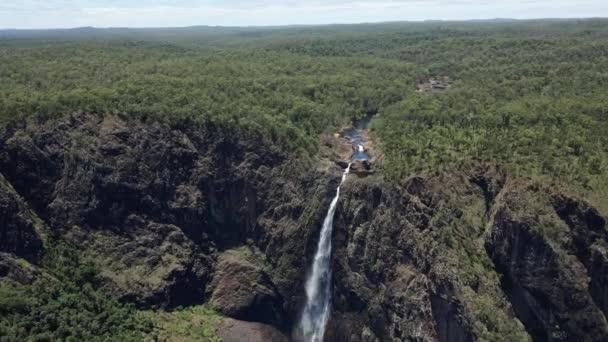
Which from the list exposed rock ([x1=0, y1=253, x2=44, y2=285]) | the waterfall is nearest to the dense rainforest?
exposed rock ([x1=0, y1=253, x2=44, y2=285])

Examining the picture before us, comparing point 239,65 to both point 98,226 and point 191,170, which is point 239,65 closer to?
point 191,170

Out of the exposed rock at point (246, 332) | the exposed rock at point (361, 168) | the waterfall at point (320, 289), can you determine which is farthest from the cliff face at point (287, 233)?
the exposed rock at point (361, 168)

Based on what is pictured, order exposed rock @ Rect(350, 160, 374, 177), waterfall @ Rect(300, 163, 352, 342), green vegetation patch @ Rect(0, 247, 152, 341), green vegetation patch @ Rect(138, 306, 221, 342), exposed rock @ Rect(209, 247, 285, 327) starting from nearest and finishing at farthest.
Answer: green vegetation patch @ Rect(0, 247, 152, 341) → green vegetation patch @ Rect(138, 306, 221, 342) → waterfall @ Rect(300, 163, 352, 342) → exposed rock @ Rect(209, 247, 285, 327) → exposed rock @ Rect(350, 160, 374, 177)

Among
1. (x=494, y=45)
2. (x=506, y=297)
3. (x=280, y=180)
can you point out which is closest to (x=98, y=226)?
(x=280, y=180)

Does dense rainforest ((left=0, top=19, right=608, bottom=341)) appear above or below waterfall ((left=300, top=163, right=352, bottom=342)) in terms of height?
above

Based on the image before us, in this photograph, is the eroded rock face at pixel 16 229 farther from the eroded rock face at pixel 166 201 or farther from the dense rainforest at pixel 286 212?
the eroded rock face at pixel 166 201

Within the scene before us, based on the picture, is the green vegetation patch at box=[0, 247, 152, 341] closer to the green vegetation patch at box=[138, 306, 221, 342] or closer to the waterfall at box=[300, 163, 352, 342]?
the green vegetation patch at box=[138, 306, 221, 342]
